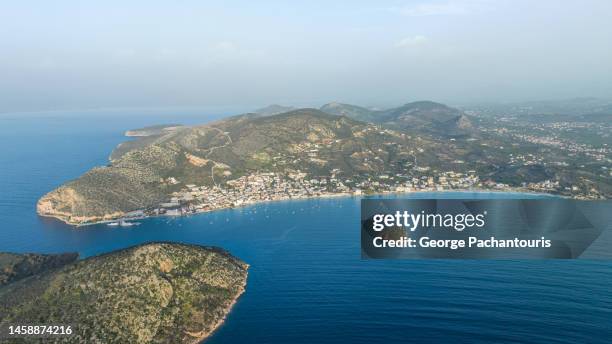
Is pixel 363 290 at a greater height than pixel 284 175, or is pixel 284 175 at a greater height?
pixel 284 175

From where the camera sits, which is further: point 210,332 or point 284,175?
point 284,175

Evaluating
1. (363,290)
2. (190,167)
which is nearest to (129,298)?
(363,290)

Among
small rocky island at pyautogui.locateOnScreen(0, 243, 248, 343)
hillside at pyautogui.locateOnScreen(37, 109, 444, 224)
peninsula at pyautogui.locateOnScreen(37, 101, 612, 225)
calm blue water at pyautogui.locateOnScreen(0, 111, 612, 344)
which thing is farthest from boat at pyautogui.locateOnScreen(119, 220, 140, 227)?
small rocky island at pyautogui.locateOnScreen(0, 243, 248, 343)

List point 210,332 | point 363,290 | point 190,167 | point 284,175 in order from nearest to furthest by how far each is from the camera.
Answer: point 210,332
point 363,290
point 190,167
point 284,175

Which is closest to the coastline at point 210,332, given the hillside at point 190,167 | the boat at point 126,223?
the boat at point 126,223

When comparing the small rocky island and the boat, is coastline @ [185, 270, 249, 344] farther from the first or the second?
the boat

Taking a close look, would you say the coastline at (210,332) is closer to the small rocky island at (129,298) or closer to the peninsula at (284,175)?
the small rocky island at (129,298)

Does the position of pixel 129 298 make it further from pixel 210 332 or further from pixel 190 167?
pixel 190 167
